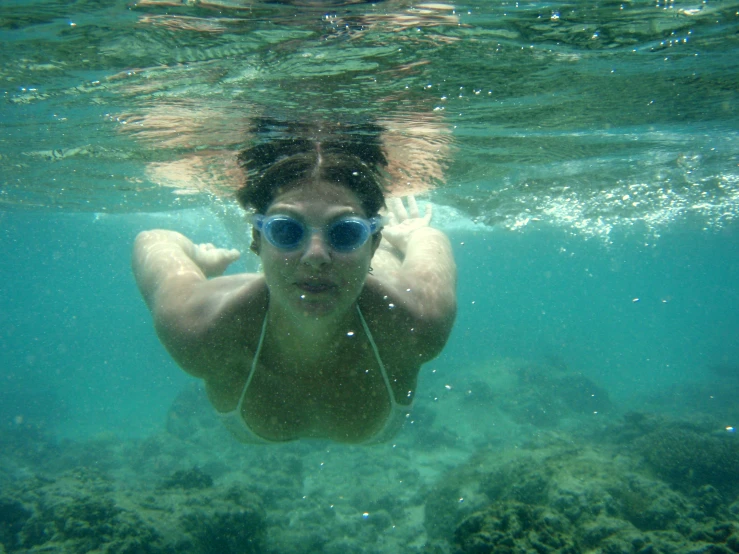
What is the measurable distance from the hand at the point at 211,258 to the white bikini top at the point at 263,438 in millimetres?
2215

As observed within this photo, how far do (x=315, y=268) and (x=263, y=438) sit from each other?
8.62ft

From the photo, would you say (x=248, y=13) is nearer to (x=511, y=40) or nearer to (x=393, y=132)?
(x=511, y=40)

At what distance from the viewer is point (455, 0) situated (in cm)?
466

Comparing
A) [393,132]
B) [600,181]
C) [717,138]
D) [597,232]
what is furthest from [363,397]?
[597,232]

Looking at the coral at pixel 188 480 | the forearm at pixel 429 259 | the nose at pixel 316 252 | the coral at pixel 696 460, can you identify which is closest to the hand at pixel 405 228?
the forearm at pixel 429 259

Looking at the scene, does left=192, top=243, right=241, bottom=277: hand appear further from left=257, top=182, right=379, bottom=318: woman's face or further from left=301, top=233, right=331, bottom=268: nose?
left=301, top=233, right=331, bottom=268: nose

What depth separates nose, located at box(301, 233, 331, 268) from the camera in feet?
12.1

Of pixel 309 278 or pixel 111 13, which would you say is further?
pixel 111 13

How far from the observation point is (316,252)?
3.69m

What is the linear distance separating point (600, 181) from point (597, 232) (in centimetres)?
2192

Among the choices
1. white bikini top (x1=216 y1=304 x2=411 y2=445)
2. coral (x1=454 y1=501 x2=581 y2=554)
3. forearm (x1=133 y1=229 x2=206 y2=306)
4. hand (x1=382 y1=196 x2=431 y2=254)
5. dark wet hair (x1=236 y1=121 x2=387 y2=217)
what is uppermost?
dark wet hair (x1=236 y1=121 x2=387 y2=217)

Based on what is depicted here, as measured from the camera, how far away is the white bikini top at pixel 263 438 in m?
4.48

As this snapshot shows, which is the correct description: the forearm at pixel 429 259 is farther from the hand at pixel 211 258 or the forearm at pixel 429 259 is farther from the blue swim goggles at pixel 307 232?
the hand at pixel 211 258

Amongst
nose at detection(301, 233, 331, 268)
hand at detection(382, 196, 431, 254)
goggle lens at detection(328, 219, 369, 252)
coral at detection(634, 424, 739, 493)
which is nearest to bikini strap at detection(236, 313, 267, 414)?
nose at detection(301, 233, 331, 268)
